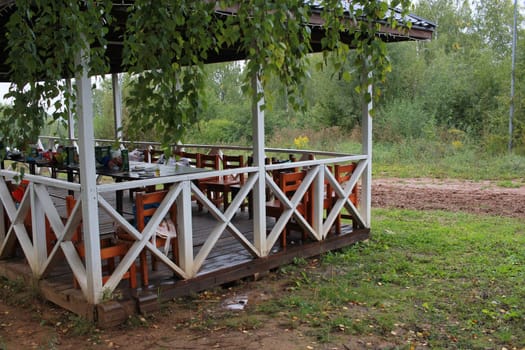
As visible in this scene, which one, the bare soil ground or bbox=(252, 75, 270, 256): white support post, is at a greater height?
bbox=(252, 75, 270, 256): white support post

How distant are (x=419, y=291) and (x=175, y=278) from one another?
2.21 m

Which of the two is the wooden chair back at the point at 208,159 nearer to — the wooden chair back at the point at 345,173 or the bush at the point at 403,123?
the wooden chair back at the point at 345,173

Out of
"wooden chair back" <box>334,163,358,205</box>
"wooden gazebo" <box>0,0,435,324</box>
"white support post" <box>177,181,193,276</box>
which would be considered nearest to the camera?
"wooden gazebo" <box>0,0,435,324</box>

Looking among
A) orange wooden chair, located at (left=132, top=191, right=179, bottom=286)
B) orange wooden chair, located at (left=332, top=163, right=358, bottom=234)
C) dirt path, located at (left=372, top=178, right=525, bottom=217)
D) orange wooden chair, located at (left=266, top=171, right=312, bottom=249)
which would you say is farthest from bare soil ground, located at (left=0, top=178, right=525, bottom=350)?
dirt path, located at (left=372, top=178, right=525, bottom=217)

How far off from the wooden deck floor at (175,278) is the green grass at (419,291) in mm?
205

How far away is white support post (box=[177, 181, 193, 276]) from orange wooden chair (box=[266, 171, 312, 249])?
4.43ft

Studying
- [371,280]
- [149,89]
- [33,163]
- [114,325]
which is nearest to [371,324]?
Answer: [371,280]

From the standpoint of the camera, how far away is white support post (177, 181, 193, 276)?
4871 millimetres

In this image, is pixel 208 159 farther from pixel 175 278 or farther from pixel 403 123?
pixel 403 123

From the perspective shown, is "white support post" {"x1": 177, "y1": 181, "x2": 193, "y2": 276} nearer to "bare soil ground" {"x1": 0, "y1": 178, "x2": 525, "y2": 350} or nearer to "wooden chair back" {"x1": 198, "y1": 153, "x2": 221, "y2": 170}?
"bare soil ground" {"x1": 0, "y1": 178, "x2": 525, "y2": 350}

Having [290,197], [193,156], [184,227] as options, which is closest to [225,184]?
[290,197]

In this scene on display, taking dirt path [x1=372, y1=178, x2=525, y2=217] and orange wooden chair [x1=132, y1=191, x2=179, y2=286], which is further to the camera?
dirt path [x1=372, y1=178, x2=525, y2=217]

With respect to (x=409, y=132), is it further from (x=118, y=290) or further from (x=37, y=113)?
(x=37, y=113)

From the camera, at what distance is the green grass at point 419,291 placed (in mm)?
4203
